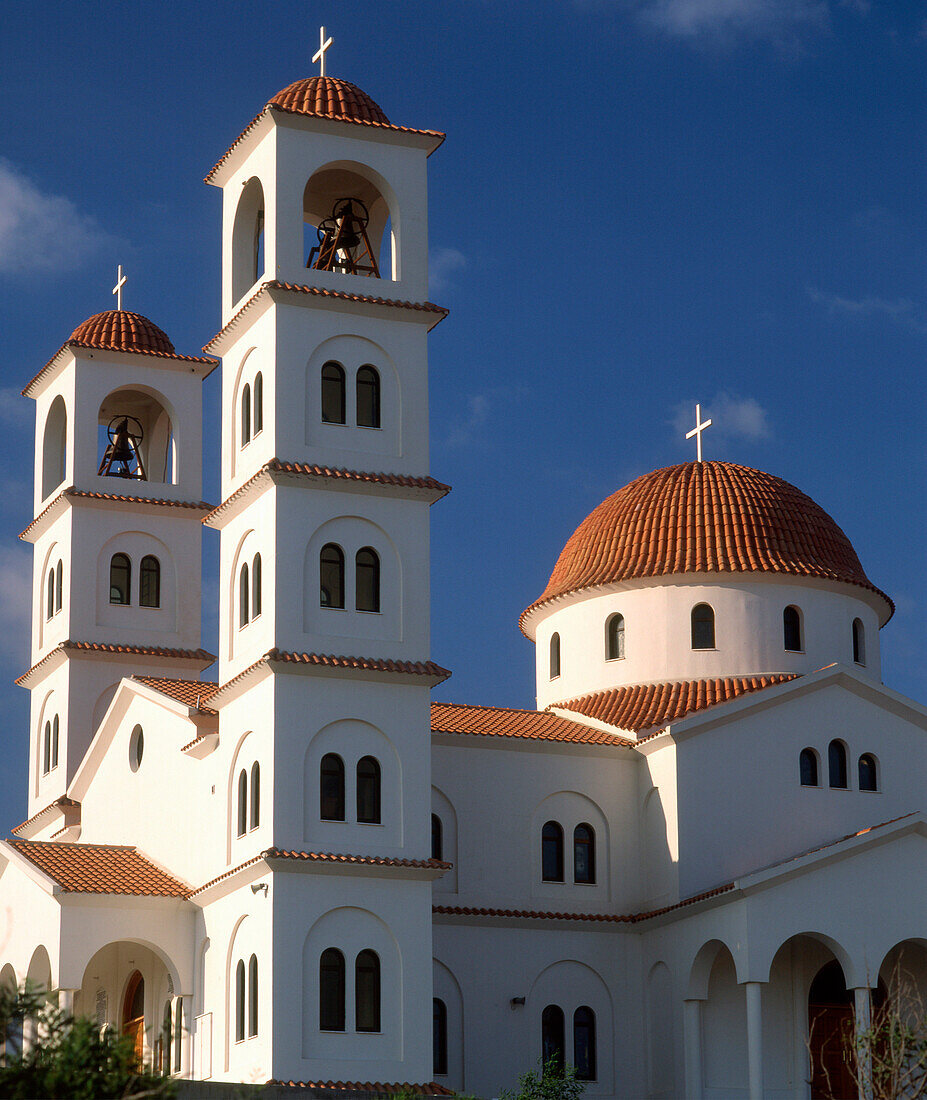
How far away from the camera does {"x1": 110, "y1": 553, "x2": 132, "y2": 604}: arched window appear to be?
4150cm

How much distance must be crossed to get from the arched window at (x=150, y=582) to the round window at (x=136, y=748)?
4.28 metres

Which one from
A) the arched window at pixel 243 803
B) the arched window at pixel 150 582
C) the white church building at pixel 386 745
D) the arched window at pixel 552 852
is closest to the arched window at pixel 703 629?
the white church building at pixel 386 745

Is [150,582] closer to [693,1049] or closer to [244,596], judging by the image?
[244,596]

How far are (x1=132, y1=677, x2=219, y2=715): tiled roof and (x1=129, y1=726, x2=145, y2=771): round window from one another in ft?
3.15

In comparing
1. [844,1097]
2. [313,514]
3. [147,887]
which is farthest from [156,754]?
[844,1097]

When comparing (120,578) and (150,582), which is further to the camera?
(150,582)

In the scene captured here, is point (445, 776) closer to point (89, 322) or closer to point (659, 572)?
point (659, 572)

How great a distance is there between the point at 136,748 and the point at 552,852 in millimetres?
7937

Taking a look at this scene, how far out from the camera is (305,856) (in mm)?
30719

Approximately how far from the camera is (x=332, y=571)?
32500 mm

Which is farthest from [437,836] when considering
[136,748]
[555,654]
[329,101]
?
[329,101]

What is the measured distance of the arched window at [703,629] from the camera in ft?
136

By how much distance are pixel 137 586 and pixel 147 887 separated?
9245 millimetres

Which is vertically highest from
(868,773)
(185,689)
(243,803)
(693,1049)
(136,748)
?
(185,689)
